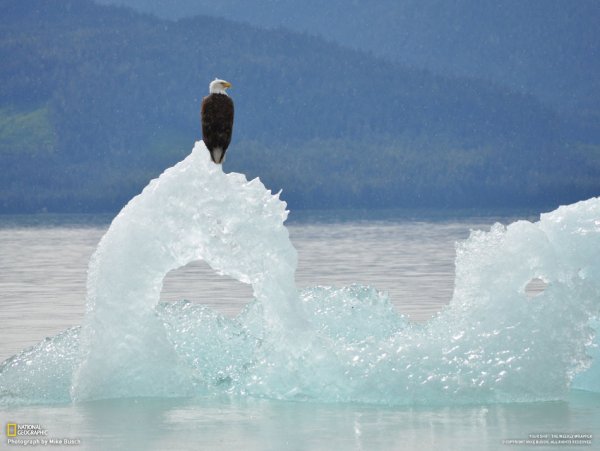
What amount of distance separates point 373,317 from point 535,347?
343 cm

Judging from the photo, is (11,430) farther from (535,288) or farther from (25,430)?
(535,288)

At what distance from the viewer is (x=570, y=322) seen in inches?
578

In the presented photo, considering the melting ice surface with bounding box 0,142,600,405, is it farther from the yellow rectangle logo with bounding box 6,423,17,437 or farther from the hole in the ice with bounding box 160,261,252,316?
the hole in the ice with bounding box 160,261,252,316

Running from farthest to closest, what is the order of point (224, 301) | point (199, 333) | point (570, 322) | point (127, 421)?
point (224, 301) → point (199, 333) → point (570, 322) → point (127, 421)

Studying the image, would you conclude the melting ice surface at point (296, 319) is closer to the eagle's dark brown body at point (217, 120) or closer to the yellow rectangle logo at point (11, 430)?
the eagle's dark brown body at point (217, 120)

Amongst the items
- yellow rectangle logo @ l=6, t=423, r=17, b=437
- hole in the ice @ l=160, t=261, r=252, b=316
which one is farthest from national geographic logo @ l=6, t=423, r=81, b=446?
hole in the ice @ l=160, t=261, r=252, b=316

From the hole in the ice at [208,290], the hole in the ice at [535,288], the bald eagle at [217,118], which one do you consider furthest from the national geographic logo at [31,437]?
the hole in the ice at [535,288]

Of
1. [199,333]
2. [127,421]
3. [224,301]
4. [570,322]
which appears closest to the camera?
[127,421]

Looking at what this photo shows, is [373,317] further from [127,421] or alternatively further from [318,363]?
[127,421]

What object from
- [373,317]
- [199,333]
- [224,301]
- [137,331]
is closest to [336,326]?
[373,317]

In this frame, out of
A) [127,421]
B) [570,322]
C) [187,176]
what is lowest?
[127,421]

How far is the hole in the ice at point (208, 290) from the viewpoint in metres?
28.3

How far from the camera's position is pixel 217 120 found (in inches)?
520

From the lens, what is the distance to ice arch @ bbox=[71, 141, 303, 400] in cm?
1464
